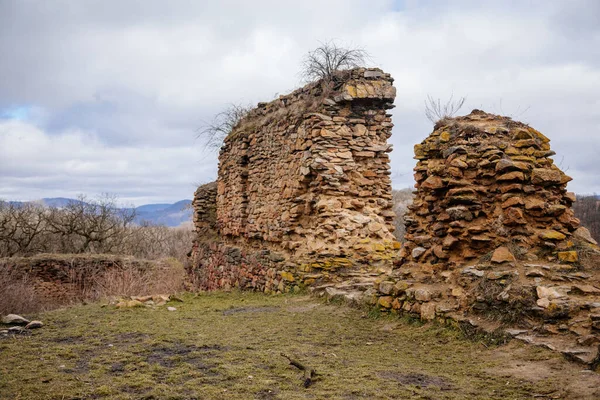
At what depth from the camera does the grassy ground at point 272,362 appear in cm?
377

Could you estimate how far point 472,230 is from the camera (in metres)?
6.09

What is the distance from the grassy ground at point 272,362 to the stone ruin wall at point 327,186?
8.52 ft

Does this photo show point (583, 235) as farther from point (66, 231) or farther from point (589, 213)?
point (66, 231)

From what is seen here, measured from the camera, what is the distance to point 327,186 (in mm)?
9586

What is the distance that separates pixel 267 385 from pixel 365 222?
6.08 meters

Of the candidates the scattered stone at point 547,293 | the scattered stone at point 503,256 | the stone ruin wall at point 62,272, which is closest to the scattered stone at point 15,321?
the scattered stone at point 503,256

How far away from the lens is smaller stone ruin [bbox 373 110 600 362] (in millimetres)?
4918

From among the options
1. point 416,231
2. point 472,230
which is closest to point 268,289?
point 416,231

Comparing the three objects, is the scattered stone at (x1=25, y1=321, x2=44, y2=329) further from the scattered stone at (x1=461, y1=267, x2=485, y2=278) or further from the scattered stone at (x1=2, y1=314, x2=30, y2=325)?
the scattered stone at (x1=461, y1=267, x2=485, y2=278)

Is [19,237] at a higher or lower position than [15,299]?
higher

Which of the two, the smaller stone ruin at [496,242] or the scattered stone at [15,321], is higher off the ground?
the smaller stone ruin at [496,242]

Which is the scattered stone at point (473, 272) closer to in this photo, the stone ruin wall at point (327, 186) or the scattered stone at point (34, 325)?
the stone ruin wall at point (327, 186)

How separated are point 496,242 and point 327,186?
4.12m

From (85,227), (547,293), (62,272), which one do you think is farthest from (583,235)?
(85,227)
